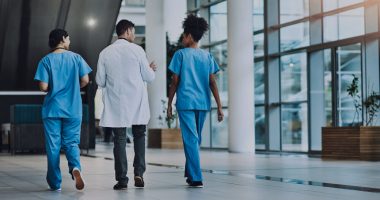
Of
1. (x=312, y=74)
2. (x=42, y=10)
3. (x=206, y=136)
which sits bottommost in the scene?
(x=206, y=136)

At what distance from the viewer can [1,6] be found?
16.2 meters

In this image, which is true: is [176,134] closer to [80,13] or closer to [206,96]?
[80,13]

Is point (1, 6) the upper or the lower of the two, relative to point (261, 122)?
upper

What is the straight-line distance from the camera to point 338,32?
15359 mm

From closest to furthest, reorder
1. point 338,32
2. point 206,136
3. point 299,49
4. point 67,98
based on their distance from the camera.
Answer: point 67,98
point 338,32
point 299,49
point 206,136

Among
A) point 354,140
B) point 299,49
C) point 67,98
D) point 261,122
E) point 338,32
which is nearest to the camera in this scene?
point 67,98

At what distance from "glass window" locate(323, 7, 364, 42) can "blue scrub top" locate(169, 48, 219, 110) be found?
26.3ft

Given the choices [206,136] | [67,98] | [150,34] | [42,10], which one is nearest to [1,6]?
[42,10]

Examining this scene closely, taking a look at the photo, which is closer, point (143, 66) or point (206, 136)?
point (143, 66)

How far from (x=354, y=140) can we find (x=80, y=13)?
7.68 m

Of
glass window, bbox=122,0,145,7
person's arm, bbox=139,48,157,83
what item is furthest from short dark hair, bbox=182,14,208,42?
glass window, bbox=122,0,145,7

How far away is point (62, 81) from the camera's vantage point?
22.6ft

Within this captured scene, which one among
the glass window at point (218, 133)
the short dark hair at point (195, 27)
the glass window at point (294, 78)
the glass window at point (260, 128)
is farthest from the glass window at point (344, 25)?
the short dark hair at point (195, 27)

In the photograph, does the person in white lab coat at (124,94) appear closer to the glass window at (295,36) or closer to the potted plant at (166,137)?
the glass window at (295,36)
